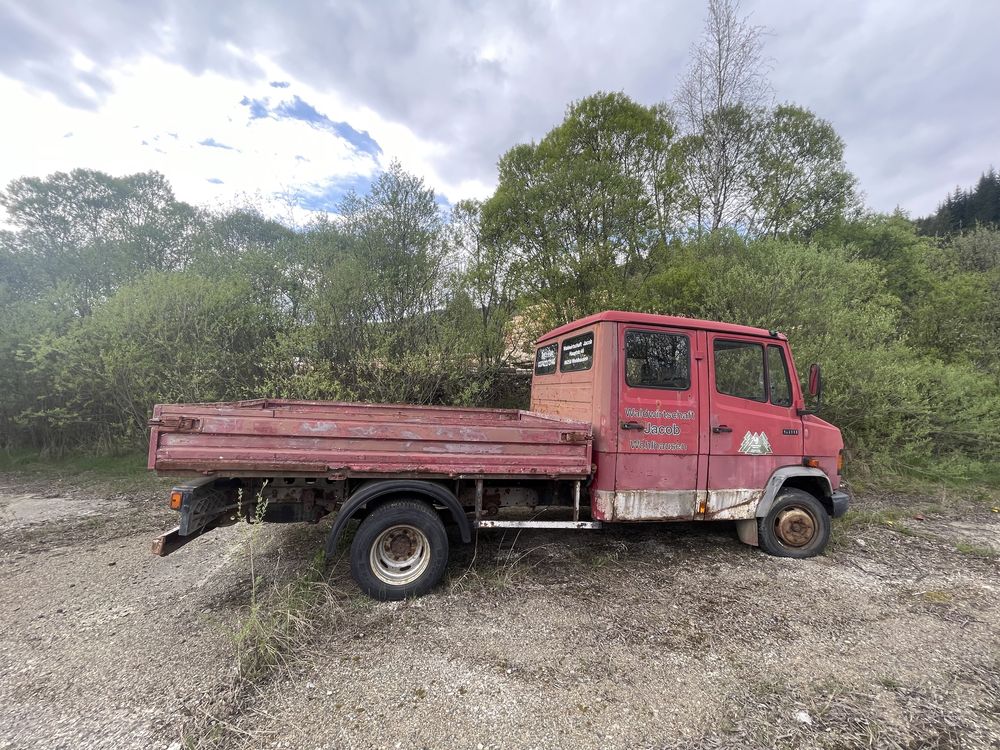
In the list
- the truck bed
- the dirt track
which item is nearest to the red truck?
the truck bed

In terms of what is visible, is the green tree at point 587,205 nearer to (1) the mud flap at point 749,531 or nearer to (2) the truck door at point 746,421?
(2) the truck door at point 746,421

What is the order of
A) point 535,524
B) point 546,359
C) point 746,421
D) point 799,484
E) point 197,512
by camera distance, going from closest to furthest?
1. point 197,512
2. point 535,524
3. point 746,421
4. point 799,484
5. point 546,359

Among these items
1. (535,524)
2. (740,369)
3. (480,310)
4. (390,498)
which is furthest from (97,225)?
(740,369)

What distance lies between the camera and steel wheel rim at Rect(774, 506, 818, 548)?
13.9 ft

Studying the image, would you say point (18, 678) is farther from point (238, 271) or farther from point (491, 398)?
point (238, 271)

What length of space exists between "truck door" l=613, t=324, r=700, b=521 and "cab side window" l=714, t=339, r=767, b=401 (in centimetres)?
33

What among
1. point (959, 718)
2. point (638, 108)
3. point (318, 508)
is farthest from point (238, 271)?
point (959, 718)

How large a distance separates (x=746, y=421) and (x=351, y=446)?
3377mm

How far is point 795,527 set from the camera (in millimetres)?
4262

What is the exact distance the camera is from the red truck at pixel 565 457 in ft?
10.00

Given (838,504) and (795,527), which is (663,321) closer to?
(795,527)

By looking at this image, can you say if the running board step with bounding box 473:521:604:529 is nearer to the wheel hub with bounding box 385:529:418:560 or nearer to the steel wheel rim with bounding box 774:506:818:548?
the wheel hub with bounding box 385:529:418:560

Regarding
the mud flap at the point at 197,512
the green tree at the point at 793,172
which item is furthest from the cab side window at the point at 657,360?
the green tree at the point at 793,172

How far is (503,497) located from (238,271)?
8.00m
